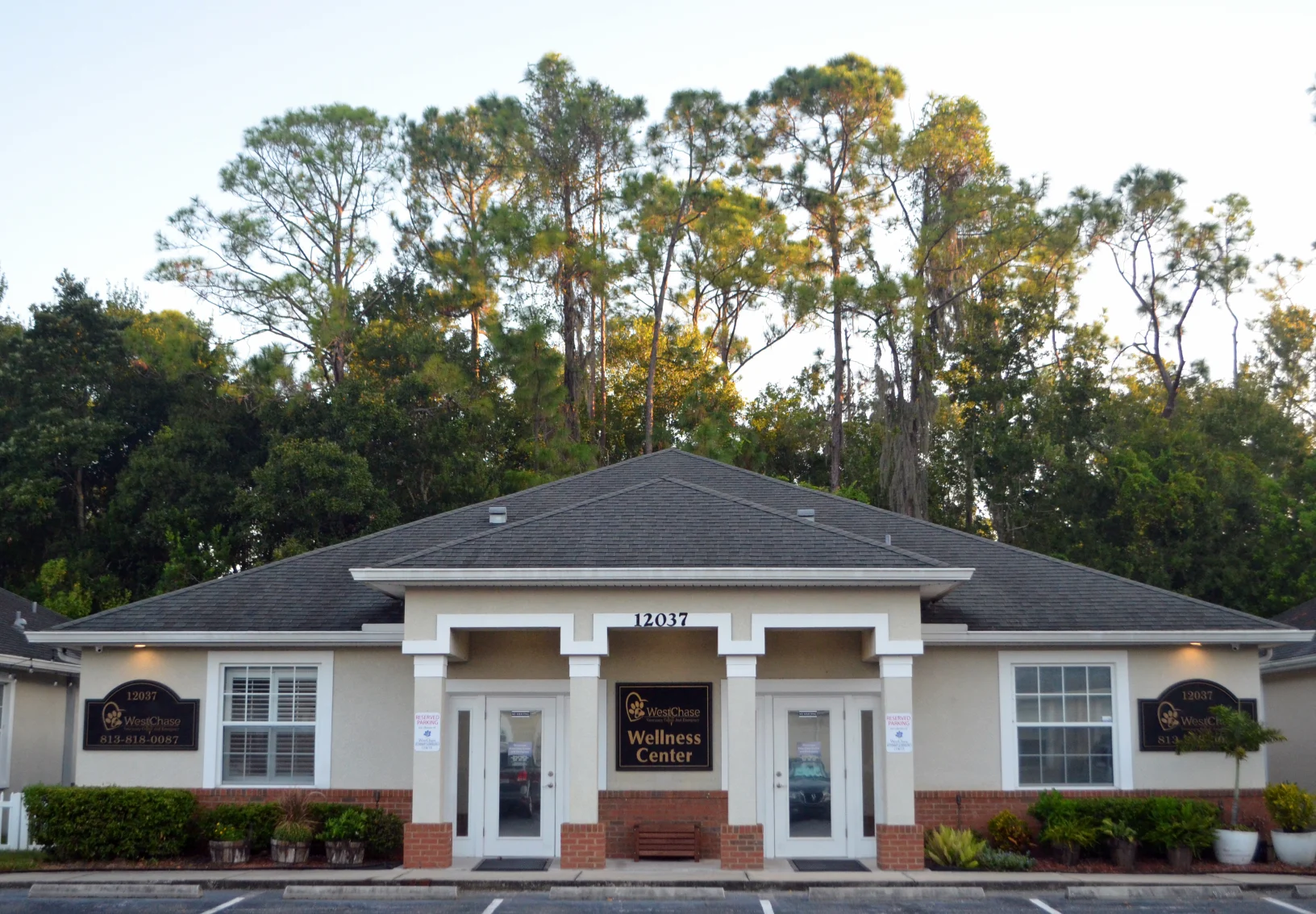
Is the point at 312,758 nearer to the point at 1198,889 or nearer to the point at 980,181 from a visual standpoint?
the point at 1198,889

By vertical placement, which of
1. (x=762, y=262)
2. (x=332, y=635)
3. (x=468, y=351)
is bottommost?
(x=332, y=635)

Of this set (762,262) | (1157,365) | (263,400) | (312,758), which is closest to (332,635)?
(312,758)

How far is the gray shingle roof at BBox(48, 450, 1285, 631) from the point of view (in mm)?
16594

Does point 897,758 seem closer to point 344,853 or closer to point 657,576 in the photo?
point 657,576

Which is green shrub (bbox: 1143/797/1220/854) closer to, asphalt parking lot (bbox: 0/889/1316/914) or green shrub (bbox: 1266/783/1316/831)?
green shrub (bbox: 1266/783/1316/831)

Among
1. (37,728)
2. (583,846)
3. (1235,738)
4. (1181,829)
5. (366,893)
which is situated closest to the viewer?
(366,893)

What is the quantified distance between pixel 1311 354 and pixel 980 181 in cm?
1628

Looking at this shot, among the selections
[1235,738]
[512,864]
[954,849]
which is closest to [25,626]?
[512,864]

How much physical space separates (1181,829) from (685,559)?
23.6ft

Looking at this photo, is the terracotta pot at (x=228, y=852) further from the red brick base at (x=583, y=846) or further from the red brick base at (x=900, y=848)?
the red brick base at (x=900, y=848)

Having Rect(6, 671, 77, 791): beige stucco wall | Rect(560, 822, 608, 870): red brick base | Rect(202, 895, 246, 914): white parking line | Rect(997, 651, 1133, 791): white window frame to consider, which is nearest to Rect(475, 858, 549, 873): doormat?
Rect(560, 822, 608, 870): red brick base

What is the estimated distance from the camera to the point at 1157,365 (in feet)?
142

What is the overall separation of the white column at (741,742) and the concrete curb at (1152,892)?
386 cm

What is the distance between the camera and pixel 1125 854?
1600 cm
